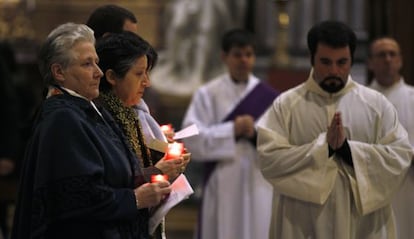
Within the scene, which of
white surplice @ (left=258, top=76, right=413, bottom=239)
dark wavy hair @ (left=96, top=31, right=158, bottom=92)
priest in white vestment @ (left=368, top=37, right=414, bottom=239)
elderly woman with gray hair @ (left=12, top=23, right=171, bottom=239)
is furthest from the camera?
priest in white vestment @ (left=368, top=37, right=414, bottom=239)

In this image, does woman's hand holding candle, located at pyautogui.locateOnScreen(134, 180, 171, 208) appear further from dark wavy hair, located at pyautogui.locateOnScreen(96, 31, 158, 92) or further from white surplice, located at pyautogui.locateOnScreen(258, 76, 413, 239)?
white surplice, located at pyautogui.locateOnScreen(258, 76, 413, 239)

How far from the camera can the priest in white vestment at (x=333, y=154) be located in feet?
15.6

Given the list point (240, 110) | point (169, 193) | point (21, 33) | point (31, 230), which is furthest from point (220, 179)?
point (21, 33)

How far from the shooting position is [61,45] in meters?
3.82

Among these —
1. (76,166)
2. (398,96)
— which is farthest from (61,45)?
(398,96)

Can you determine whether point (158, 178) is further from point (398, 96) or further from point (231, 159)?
point (231, 159)

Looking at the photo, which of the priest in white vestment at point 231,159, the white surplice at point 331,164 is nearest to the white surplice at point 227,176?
the priest in white vestment at point 231,159

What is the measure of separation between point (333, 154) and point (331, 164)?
0.17ft

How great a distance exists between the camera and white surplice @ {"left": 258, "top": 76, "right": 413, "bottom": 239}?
476cm

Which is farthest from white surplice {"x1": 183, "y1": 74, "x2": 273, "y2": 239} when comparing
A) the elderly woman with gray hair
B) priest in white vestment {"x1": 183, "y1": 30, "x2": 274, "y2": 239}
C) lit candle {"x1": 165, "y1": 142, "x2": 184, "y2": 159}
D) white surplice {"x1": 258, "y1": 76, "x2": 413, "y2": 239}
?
the elderly woman with gray hair

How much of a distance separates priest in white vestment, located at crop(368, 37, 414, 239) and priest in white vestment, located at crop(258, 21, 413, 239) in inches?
33.2

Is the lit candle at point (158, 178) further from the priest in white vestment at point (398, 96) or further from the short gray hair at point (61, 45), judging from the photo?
the priest in white vestment at point (398, 96)

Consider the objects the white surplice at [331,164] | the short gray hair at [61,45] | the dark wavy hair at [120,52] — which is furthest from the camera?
the white surplice at [331,164]

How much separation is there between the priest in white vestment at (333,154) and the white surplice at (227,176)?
180cm
